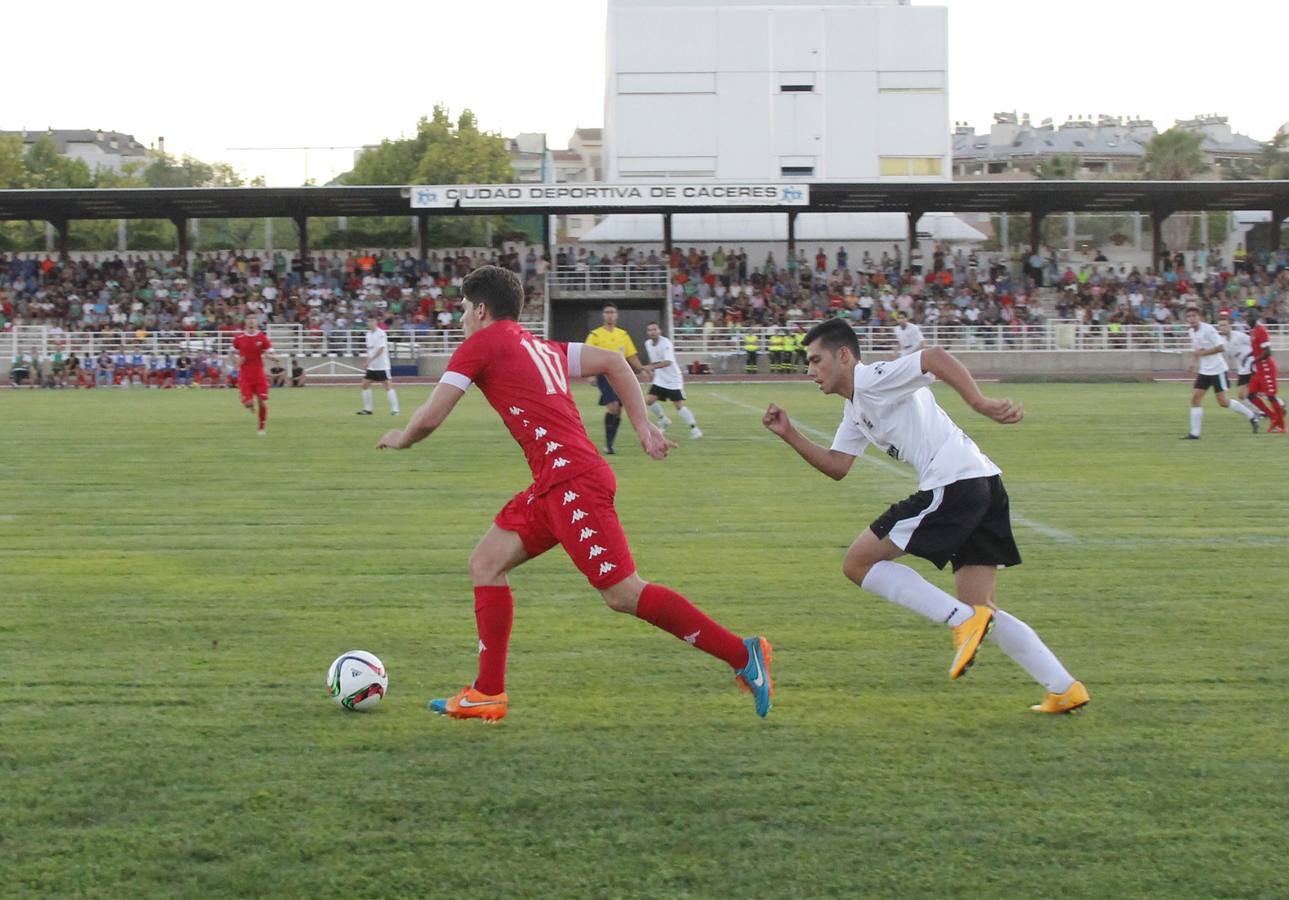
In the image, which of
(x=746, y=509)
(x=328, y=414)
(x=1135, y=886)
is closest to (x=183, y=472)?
(x=746, y=509)

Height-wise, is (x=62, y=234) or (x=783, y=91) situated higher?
(x=783, y=91)

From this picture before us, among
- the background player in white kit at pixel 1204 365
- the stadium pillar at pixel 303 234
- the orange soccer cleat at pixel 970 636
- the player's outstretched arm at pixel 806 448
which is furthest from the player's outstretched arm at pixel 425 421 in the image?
the stadium pillar at pixel 303 234

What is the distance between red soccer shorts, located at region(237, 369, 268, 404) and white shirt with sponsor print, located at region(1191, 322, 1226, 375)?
13792 millimetres

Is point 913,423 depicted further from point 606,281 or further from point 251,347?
point 606,281

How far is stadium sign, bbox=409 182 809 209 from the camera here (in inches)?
1743

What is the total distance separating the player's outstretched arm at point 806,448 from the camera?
5828mm

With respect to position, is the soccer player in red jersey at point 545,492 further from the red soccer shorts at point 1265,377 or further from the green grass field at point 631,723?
the red soccer shorts at point 1265,377

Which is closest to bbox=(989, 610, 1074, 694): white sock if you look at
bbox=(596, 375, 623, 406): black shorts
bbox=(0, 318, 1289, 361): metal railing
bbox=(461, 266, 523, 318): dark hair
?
bbox=(461, 266, 523, 318): dark hair

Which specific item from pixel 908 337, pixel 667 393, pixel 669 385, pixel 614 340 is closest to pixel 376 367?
pixel 669 385

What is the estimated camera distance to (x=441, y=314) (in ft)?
149

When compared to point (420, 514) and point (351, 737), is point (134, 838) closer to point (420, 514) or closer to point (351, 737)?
point (351, 737)

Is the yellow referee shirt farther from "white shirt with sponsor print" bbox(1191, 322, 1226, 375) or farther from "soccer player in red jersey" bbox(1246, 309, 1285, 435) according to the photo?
"soccer player in red jersey" bbox(1246, 309, 1285, 435)

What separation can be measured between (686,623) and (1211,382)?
54.4ft

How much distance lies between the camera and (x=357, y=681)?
5.79 meters
